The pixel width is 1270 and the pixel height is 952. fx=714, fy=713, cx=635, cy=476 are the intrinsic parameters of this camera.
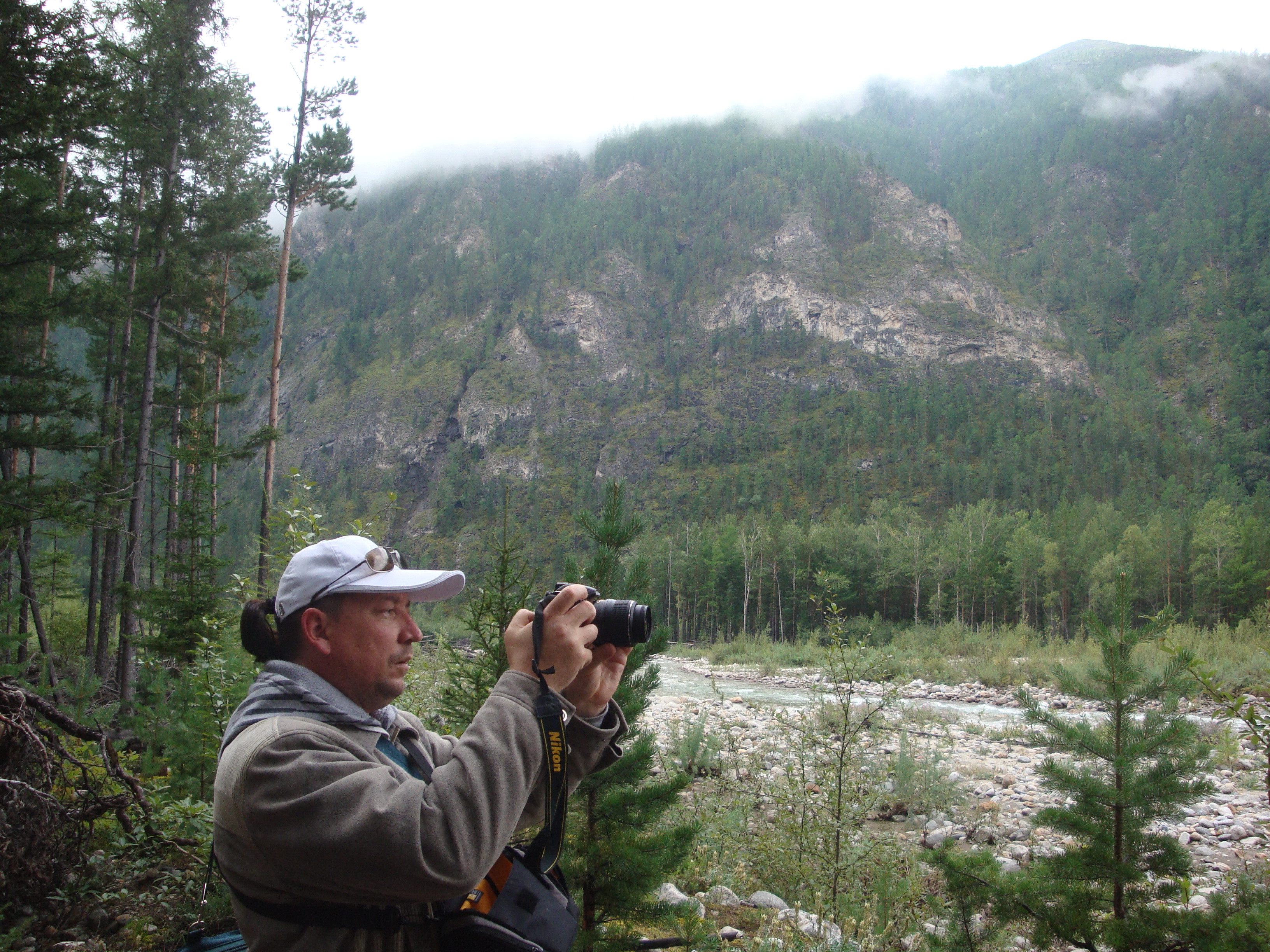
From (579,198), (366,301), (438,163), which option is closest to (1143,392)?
(579,198)

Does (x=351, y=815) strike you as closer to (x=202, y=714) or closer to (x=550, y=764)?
(x=550, y=764)

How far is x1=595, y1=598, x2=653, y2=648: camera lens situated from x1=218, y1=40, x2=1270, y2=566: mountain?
61.3m

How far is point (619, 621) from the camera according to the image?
58.1 inches

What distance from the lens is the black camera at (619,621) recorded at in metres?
1.47

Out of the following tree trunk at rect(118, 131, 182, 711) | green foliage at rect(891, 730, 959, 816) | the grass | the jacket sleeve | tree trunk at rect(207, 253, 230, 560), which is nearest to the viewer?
the jacket sleeve

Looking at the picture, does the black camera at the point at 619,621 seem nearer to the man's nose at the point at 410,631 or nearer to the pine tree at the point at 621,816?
the man's nose at the point at 410,631

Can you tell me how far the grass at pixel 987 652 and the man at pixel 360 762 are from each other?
10.6m

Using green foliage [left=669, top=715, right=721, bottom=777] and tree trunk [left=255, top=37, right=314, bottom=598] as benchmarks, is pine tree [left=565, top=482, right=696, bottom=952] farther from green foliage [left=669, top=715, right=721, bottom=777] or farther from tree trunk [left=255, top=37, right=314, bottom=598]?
tree trunk [left=255, top=37, right=314, bottom=598]

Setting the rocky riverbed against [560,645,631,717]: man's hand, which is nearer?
[560,645,631,717]: man's hand

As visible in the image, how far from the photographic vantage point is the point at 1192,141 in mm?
141375

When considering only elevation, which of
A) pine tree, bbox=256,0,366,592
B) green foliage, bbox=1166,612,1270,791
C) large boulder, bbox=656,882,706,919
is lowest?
large boulder, bbox=656,882,706,919

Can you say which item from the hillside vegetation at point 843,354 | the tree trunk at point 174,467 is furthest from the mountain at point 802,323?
the tree trunk at point 174,467

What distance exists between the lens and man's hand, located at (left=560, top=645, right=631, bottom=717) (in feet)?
4.92

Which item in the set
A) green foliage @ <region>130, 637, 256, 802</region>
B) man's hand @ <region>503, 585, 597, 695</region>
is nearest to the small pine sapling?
man's hand @ <region>503, 585, 597, 695</region>
